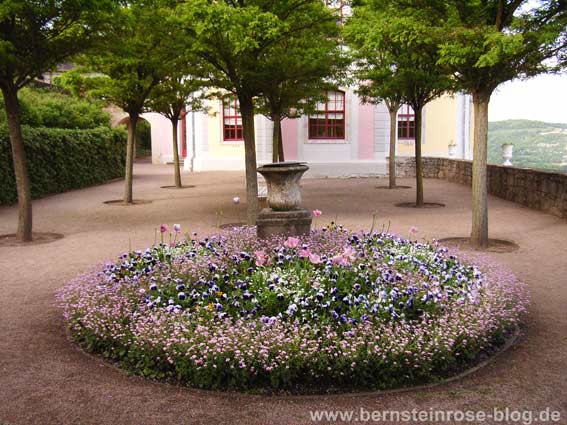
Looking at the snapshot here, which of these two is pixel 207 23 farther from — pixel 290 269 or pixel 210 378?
pixel 210 378

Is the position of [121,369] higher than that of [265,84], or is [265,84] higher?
[265,84]

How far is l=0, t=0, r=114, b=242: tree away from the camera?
28.8ft

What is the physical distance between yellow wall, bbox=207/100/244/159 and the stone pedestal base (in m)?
19.5

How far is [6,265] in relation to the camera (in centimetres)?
809

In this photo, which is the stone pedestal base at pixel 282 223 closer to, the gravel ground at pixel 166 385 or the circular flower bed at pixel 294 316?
the circular flower bed at pixel 294 316

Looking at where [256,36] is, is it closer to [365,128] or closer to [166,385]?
[166,385]

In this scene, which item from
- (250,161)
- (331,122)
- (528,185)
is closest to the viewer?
(250,161)

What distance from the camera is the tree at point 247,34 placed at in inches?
323

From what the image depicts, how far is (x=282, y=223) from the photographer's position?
7.15m

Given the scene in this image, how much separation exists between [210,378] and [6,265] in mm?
5315

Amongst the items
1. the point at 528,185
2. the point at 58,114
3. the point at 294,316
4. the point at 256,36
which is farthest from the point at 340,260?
the point at 58,114

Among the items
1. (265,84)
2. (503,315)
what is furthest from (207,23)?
(503,315)

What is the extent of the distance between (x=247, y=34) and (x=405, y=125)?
61.6 feet

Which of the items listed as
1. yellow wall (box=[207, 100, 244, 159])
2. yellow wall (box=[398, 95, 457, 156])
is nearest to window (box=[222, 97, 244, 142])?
yellow wall (box=[207, 100, 244, 159])
